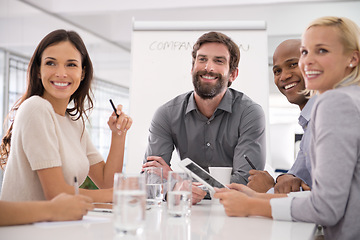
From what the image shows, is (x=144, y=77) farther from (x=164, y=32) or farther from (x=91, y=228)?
(x=91, y=228)

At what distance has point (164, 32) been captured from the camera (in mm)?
3658

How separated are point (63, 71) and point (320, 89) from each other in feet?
3.38

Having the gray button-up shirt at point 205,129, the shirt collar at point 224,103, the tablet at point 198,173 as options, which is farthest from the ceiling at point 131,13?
the tablet at point 198,173

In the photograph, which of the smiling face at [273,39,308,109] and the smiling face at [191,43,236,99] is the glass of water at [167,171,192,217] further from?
the smiling face at [191,43,236,99]

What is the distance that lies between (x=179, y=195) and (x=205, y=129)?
1.34 meters

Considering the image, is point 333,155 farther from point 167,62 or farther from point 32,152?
point 167,62

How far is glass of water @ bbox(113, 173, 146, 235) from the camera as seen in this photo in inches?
36.4

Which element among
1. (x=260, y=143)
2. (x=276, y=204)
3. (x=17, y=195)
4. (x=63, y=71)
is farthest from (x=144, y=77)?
(x=276, y=204)

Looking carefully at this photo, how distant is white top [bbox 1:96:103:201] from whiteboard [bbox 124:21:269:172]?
2023mm

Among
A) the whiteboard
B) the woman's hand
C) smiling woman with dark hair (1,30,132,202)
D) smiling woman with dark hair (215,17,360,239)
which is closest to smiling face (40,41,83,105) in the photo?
smiling woman with dark hair (1,30,132,202)

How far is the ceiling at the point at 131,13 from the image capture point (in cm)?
529

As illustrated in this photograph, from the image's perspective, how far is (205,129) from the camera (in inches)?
101

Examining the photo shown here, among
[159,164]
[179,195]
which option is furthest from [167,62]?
[179,195]

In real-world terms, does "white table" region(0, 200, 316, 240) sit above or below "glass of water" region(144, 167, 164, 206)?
below
